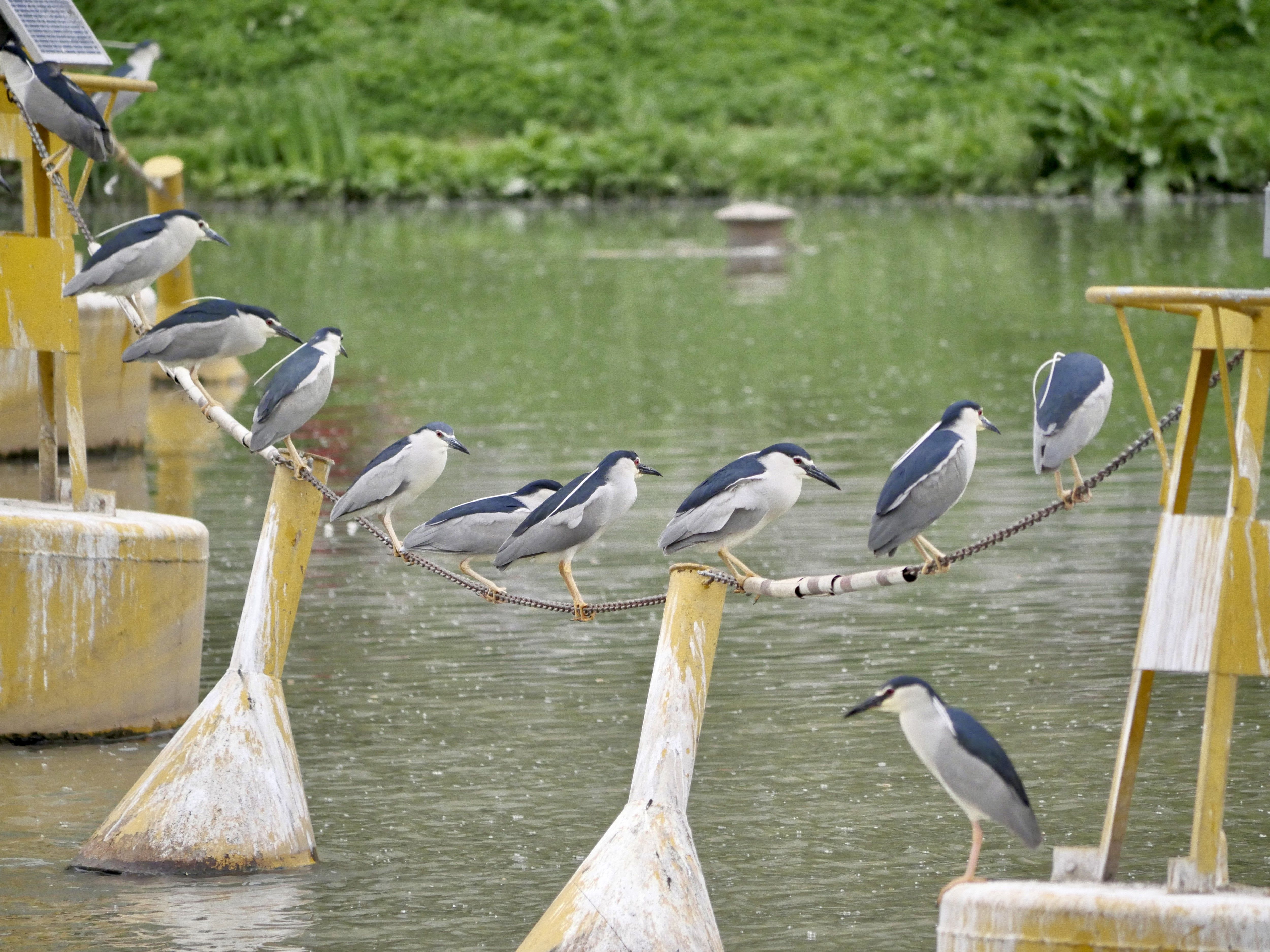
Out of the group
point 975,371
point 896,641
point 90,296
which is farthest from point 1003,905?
point 975,371

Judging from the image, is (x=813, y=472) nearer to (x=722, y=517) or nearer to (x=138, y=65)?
(x=722, y=517)

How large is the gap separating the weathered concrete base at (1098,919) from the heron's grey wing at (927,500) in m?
1.39

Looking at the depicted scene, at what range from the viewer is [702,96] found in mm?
43875

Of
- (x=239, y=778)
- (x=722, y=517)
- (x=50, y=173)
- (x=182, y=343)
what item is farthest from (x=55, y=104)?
(x=722, y=517)

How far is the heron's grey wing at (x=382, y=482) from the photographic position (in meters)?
6.73

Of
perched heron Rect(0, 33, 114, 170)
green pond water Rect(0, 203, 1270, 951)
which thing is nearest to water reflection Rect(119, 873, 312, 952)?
green pond water Rect(0, 203, 1270, 951)

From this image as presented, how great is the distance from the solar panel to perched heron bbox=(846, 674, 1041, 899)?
4.94 metres

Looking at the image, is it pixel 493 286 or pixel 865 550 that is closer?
pixel 865 550

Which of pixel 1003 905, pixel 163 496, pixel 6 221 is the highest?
pixel 1003 905

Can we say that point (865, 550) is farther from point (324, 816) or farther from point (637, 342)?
point (637, 342)

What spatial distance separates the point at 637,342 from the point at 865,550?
9651mm

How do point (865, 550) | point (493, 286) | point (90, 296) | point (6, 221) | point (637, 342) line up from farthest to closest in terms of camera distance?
point (6, 221) < point (493, 286) < point (637, 342) < point (90, 296) < point (865, 550)

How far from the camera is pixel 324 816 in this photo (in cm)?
741

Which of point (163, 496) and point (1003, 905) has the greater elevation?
point (1003, 905)
